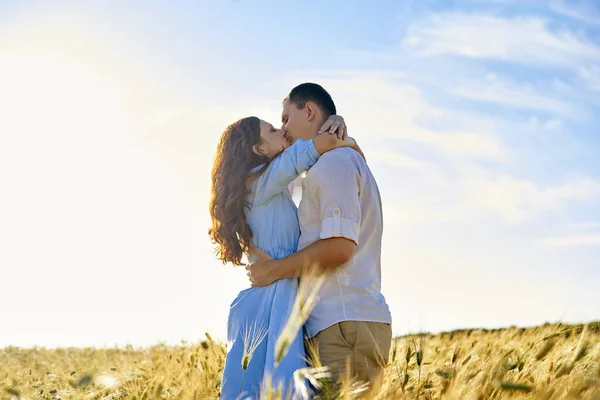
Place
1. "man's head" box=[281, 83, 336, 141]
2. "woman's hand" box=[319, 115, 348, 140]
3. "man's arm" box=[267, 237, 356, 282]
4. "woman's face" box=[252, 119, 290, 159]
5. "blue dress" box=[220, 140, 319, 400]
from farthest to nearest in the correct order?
"man's head" box=[281, 83, 336, 141] < "woman's face" box=[252, 119, 290, 159] < "woman's hand" box=[319, 115, 348, 140] < "blue dress" box=[220, 140, 319, 400] < "man's arm" box=[267, 237, 356, 282]

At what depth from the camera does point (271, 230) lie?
Answer: 4.44 metres

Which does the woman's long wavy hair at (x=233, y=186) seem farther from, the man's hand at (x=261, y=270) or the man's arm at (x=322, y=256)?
the man's arm at (x=322, y=256)

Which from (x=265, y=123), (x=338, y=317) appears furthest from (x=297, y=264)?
(x=265, y=123)

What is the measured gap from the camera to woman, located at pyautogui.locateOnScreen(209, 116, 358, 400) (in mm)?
4246

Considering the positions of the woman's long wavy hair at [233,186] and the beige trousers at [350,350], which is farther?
the woman's long wavy hair at [233,186]

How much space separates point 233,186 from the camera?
14.8 feet

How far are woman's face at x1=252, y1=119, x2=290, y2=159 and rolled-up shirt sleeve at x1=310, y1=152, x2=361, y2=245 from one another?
563 mm

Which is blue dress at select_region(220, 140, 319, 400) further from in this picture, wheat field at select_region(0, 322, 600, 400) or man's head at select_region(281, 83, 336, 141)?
man's head at select_region(281, 83, 336, 141)

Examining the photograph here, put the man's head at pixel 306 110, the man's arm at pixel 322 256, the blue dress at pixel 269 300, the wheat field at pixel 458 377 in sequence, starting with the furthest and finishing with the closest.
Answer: the man's head at pixel 306 110, the blue dress at pixel 269 300, the man's arm at pixel 322 256, the wheat field at pixel 458 377

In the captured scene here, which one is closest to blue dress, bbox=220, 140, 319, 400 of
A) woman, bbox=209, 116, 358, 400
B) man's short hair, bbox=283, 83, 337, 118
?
woman, bbox=209, 116, 358, 400

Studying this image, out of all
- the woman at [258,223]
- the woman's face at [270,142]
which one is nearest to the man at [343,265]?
the woman at [258,223]

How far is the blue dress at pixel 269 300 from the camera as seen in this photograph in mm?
4207

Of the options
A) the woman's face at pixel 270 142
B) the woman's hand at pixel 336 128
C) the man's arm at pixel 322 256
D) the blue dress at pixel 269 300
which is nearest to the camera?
the man's arm at pixel 322 256

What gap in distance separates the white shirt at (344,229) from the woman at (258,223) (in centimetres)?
12
